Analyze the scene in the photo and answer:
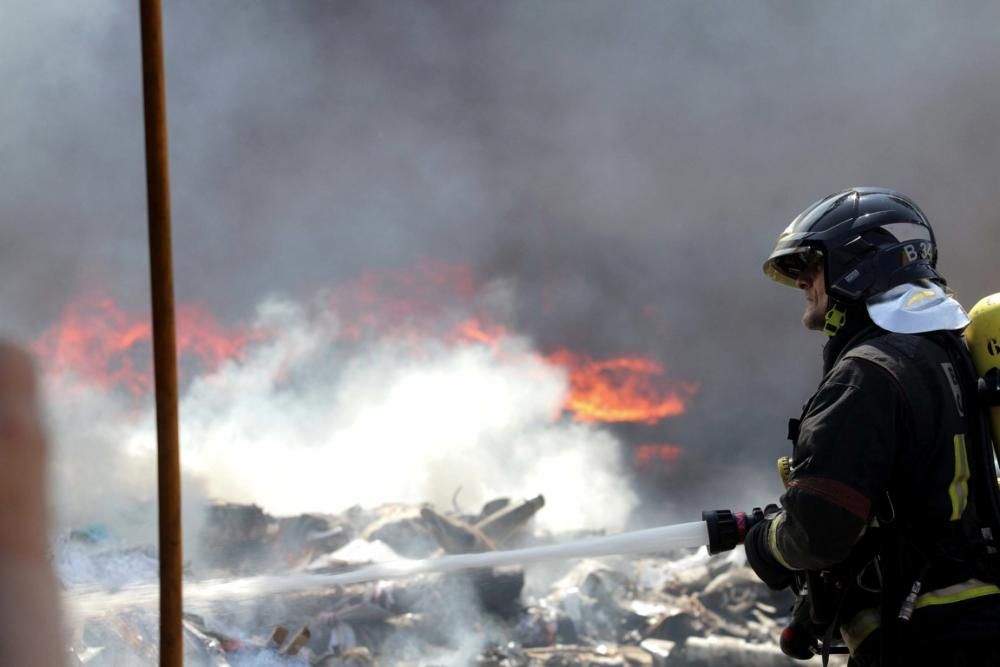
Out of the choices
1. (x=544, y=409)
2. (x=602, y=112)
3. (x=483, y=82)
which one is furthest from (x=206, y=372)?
(x=602, y=112)

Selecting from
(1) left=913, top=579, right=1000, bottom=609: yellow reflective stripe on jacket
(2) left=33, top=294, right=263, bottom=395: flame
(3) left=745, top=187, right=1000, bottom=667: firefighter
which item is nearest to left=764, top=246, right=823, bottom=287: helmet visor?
(3) left=745, top=187, right=1000, bottom=667: firefighter

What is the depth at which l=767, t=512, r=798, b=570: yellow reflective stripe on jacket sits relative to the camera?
2281 mm

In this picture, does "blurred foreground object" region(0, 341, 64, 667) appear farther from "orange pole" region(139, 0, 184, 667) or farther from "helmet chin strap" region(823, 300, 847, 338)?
"helmet chin strap" region(823, 300, 847, 338)

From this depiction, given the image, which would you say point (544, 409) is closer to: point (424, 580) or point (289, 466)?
point (289, 466)

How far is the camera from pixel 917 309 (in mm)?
2322

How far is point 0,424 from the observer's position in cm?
138

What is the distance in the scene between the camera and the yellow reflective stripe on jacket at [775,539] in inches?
89.8

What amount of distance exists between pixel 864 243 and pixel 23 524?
7.18 ft

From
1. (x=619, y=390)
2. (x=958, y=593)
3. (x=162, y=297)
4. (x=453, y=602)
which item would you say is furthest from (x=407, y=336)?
(x=162, y=297)

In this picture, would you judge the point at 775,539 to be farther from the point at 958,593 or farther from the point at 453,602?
the point at 453,602

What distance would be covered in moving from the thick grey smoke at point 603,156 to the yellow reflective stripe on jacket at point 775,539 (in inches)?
357

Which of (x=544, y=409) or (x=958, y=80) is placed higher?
(x=958, y=80)

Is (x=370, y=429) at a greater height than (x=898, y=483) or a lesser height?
greater

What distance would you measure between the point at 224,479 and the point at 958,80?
404 inches
